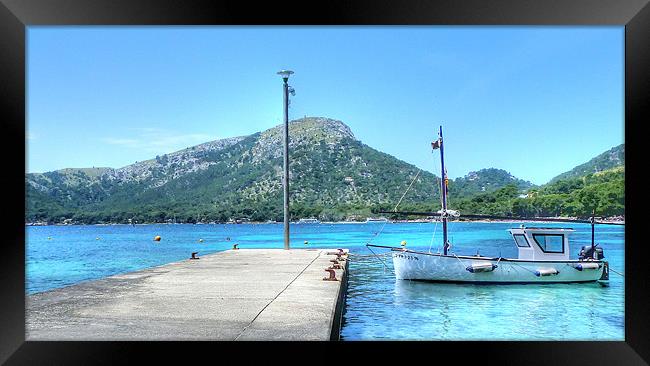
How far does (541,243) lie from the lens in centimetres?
1956

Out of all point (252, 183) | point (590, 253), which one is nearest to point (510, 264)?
point (590, 253)

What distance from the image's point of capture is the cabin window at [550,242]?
19.5m

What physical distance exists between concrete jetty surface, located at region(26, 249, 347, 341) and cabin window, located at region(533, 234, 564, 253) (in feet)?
28.4

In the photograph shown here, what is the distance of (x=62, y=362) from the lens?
5824 millimetres

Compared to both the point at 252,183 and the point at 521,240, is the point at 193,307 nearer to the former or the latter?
the point at 521,240

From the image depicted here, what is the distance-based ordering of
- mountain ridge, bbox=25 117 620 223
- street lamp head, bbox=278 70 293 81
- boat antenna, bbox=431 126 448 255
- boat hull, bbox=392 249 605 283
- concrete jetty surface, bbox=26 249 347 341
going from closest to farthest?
concrete jetty surface, bbox=26 249 347 341, boat hull, bbox=392 249 605 283, street lamp head, bbox=278 70 293 81, boat antenna, bbox=431 126 448 255, mountain ridge, bbox=25 117 620 223

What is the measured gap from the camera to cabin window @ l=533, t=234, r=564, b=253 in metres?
19.5

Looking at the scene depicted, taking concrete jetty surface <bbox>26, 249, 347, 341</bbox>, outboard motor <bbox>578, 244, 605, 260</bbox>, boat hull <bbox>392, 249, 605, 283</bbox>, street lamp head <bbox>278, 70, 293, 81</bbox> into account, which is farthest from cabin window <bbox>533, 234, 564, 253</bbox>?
concrete jetty surface <bbox>26, 249, 347, 341</bbox>

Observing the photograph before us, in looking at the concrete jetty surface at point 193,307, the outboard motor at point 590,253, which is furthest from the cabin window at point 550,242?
the concrete jetty surface at point 193,307

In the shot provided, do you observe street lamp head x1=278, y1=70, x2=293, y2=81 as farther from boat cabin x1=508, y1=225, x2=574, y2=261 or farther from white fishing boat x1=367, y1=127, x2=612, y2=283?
boat cabin x1=508, y1=225, x2=574, y2=261
